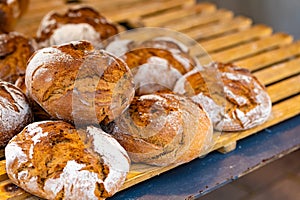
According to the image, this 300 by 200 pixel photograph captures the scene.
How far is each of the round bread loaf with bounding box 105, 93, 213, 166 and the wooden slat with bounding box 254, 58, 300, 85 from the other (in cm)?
64

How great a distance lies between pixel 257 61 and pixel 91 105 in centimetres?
105

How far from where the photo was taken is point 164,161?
1.57 metres

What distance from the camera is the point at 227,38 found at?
249cm

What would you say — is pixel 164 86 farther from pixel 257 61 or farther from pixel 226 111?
pixel 257 61

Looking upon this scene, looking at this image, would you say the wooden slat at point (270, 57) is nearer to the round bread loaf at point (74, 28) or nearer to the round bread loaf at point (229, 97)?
the round bread loaf at point (229, 97)

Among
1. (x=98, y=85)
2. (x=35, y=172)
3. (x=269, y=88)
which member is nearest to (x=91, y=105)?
(x=98, y=85)

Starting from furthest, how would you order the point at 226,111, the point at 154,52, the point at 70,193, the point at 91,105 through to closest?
the point at 154,52 → the point at 226,111 → the point at 91,105 → the point at 70,193

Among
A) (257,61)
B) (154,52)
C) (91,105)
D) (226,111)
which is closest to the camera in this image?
(91,105)

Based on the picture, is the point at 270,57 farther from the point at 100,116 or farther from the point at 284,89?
the point at 100,116

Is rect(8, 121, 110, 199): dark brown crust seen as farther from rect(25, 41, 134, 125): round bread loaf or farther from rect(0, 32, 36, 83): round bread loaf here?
rect(0, 32, 36, 83): round bread loaf

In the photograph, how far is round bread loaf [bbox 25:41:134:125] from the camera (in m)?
1.48

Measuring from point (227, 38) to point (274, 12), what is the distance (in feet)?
2.71

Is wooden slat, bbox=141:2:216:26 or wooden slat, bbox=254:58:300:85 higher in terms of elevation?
wooden slat, bbox=141:2:216:26

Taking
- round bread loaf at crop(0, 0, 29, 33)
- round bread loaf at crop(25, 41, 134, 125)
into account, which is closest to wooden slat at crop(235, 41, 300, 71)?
round bread loaf at crop(25, 41, 134, 125)
